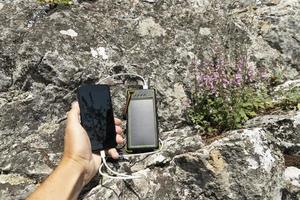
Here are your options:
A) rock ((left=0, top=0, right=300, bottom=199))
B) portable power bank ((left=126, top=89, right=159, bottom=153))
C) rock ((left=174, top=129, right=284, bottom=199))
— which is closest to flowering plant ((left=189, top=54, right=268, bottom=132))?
rock ((left=0, top=0, right=300, bottom=199))

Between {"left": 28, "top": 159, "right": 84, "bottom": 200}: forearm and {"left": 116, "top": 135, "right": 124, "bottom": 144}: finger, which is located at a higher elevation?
{"left": 116, "top": 135, "right": 124, "bottom": 144}: finger

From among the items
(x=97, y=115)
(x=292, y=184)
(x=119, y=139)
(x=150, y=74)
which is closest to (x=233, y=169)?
(x=292, y=184)

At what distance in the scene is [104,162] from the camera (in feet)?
13.2

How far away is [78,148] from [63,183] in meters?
0.32

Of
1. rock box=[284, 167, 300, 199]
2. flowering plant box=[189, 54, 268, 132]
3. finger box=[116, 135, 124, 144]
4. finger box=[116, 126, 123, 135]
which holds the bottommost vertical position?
rock box=[284, 167, 300, 199]

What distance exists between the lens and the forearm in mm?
3561

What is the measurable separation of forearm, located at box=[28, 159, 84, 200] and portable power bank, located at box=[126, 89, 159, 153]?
579 mm

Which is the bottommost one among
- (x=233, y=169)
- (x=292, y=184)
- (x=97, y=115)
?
(x=292, y=184)

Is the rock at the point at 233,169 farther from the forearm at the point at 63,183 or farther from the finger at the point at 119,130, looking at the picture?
the forearm at the point at 63,183

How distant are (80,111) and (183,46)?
1689 millimetres

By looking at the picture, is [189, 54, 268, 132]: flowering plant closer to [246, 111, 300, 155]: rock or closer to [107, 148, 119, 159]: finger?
[246, 111, 300, 155]: rock

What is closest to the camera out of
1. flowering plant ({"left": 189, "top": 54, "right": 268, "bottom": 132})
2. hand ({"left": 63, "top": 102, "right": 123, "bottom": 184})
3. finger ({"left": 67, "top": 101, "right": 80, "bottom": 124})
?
hand ({"left": 63, "top": 102, "right": 123, "bottom": 184})

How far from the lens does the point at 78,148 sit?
3.84 m

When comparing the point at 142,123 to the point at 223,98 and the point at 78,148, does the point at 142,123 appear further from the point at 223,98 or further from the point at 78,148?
the point at 223,98
